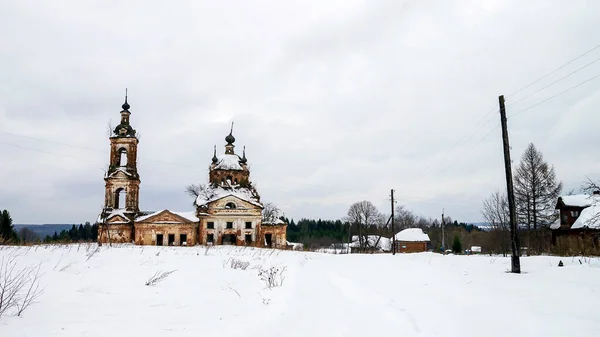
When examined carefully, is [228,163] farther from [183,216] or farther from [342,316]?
[342,316]

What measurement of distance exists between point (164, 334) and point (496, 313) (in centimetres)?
528

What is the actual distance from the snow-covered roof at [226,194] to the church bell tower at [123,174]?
763cm

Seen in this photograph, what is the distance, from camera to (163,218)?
4391 centimetres

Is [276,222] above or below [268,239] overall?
above

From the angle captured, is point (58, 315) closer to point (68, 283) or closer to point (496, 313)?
point (68, 283)

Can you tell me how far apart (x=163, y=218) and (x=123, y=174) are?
6.96 meters

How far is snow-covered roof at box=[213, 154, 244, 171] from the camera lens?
50281 millimetres

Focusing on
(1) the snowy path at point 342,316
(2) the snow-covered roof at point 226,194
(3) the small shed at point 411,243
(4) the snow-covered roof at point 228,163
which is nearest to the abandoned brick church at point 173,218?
(2) the snow-covered roof at point 226,194

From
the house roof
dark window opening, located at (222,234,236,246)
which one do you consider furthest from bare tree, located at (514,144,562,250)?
dark window opening, located at (222,234,236,246)

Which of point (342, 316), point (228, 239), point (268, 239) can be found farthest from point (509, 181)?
point (228, 239)

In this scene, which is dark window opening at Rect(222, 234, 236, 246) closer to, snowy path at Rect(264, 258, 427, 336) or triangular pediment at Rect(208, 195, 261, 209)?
triangular pediment at Rect(208, 195, 261, 209)

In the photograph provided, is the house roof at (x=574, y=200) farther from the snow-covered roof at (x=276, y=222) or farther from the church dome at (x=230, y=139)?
the church dome at (x=230, y=139)

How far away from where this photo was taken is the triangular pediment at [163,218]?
4343 centimetres

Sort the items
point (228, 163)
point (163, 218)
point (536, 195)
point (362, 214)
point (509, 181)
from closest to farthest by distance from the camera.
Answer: point (509, 181) < point (536, 195) < point (163, 218) < point (228, 163) < point (362, 214)
